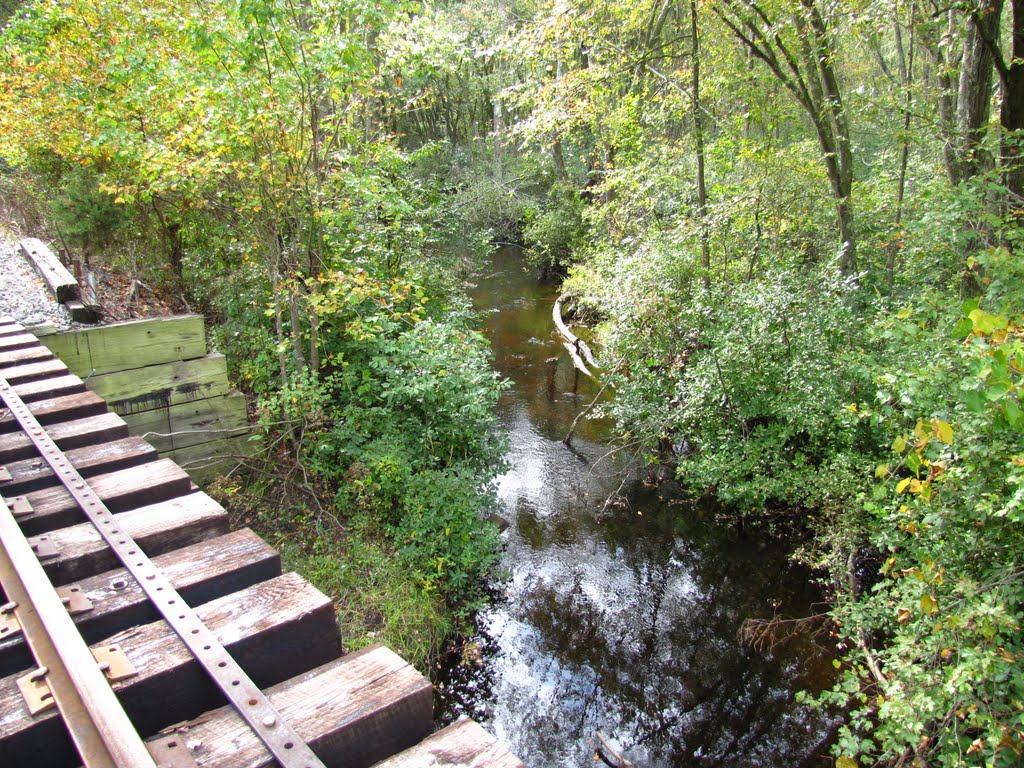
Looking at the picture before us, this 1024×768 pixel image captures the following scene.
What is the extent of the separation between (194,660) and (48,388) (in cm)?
306

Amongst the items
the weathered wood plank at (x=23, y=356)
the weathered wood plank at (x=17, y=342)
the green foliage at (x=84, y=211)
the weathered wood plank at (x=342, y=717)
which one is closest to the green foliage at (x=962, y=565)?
the weathered wood plank at (x=342, y=717)

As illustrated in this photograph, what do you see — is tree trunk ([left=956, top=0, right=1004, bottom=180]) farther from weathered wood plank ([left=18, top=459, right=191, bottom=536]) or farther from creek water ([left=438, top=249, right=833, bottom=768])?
weathered wood plank ([left=18, top=459, right=191, bottom=536])

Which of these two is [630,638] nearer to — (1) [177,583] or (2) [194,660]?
(1) [177,583]

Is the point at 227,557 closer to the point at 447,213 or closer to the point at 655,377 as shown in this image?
the point at 655,377

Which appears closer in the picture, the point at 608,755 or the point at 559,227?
the point at 608,755

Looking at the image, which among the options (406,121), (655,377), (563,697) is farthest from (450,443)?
(406,121)

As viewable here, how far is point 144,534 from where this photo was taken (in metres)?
2.51

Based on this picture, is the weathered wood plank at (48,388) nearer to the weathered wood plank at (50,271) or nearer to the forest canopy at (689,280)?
the weathered wood plank at (50,271)

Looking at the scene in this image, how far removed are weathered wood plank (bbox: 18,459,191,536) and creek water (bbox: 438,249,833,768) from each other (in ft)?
10.4

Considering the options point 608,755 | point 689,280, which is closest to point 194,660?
point 608,755

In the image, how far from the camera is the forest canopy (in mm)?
3582

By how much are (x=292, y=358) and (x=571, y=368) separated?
6.89 metres

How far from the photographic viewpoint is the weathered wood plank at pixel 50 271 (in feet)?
17.9

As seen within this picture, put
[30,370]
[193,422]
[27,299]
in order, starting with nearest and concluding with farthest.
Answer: [30,370] < [27,299] < [193,422]
